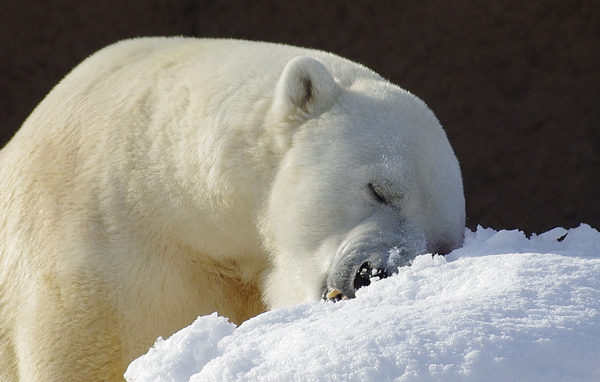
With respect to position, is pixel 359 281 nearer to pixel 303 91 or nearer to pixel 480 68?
pixel 303 91

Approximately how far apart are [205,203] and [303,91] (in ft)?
1.29

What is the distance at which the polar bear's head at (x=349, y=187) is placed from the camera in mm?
1760

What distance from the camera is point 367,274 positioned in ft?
5.49

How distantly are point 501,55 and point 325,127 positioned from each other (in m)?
2.83

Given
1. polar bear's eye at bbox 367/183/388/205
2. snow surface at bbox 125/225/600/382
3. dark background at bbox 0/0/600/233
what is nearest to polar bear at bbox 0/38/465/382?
polar bear's eye at bbox 367/183/388/205

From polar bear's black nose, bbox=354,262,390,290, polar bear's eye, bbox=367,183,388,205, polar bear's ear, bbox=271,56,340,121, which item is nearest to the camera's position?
polar bear's black nose, bbox=354,262,390,290

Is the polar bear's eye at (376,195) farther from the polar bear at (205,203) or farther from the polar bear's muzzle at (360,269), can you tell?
the polar bear's muzzle at (360,269)

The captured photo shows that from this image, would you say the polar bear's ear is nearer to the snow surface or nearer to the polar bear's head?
the polar bear's head

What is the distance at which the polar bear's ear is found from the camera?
6.21ft

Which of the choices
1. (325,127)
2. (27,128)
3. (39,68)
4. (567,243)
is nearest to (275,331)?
(567,243)

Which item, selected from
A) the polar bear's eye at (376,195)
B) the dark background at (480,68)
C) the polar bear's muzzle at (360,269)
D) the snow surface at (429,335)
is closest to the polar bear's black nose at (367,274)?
the polar bear's muzzle at (360,269)

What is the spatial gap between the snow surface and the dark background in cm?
329

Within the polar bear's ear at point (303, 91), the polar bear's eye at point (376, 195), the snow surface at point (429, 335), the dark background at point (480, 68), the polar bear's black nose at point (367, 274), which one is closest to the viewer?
the snow surface at point (429, 335)

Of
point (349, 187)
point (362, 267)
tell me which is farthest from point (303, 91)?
point (362, 267)
